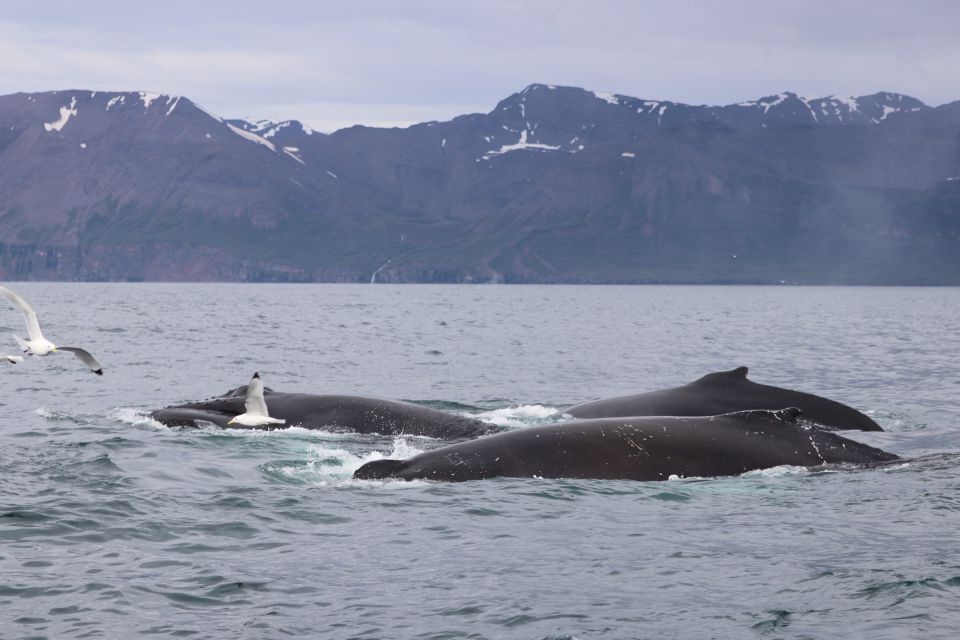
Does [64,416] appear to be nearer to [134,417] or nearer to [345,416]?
[134,417]

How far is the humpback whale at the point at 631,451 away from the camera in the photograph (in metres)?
14.5

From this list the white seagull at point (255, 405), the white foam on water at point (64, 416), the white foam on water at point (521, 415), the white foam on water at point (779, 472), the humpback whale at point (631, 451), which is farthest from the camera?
the white foam on water at point (64, 416)

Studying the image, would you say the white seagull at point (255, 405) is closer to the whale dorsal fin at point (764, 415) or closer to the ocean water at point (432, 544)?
the ocean water at point (432, 544)

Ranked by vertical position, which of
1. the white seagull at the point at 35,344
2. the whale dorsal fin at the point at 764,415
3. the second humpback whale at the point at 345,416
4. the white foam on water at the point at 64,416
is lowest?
the white foam on water at the point at 64,416

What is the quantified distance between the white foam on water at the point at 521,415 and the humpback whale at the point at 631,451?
633 cm

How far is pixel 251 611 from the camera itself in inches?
393

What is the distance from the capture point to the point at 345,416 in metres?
20.2

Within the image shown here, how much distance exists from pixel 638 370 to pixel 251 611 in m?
31.0

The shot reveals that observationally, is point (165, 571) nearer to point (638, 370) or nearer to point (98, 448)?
point (98, 448)

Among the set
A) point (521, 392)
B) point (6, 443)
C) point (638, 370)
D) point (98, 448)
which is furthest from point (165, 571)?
point (638, 370)

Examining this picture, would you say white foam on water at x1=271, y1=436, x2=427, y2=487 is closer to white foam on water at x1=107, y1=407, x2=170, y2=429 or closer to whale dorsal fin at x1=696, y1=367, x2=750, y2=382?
white foam on water at x1=107, y1=407, x2=170, y2=429

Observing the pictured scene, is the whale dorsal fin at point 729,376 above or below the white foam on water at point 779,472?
above

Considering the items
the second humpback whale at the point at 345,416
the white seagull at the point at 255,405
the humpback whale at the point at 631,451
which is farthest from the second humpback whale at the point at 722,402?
the white seagull at the point at 255,405

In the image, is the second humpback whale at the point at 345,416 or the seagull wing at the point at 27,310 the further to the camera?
the second humpback whale at the point at 345,416
